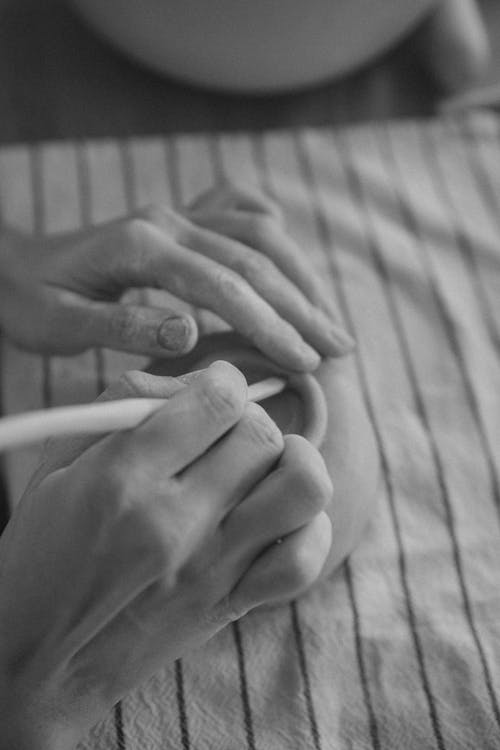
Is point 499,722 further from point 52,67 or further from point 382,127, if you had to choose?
point 52,67

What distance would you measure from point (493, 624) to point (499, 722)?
6 centimetres

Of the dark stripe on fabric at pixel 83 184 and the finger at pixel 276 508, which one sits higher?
the dark stripe on fabric at pixel 83 184

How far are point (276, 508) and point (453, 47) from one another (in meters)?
0.68

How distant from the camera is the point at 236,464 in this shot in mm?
417

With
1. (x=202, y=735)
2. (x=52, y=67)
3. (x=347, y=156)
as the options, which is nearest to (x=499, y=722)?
(x=202, y=735)

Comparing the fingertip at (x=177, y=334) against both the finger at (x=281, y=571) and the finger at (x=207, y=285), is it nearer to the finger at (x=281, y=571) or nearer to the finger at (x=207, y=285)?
the finger at (x=207, y=285)

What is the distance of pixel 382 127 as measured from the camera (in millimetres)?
901

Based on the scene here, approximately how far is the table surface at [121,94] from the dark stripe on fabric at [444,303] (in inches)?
4.0

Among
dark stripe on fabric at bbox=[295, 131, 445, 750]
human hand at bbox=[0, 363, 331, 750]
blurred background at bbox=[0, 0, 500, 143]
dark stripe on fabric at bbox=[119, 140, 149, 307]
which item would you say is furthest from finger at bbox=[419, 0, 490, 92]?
human hand at bbox=[0, 363, 331, 750]

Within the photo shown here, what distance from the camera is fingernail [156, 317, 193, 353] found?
0.55 metres

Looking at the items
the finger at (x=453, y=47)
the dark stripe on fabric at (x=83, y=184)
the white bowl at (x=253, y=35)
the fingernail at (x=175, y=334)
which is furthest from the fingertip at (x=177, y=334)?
the finger at (x=453, y=47)

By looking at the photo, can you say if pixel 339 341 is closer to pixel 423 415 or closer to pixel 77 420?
pixel 423 415

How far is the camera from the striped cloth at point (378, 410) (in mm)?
540

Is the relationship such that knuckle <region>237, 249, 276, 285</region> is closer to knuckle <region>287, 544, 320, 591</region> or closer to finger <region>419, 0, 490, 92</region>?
knuckle <region>287, 544, 320, 591</region>
